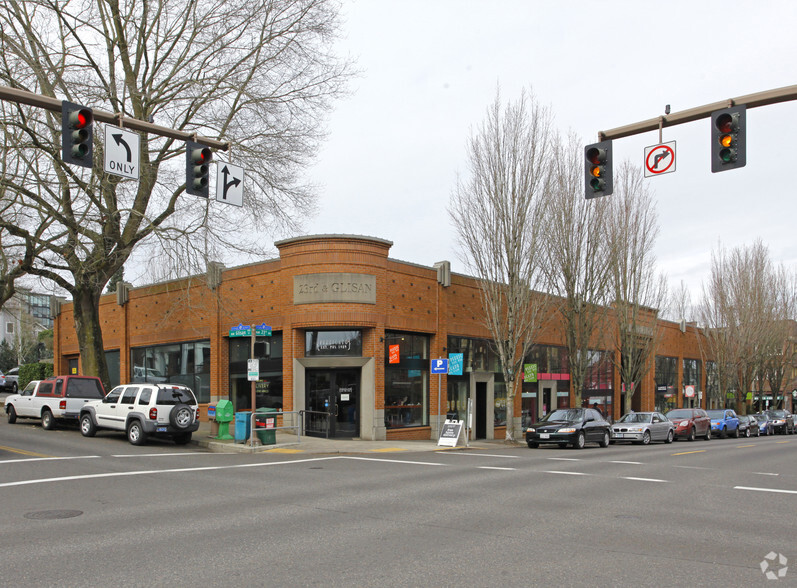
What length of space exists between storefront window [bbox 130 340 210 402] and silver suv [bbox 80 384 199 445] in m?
8.05

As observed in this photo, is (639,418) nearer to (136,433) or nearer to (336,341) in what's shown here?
(336,341)

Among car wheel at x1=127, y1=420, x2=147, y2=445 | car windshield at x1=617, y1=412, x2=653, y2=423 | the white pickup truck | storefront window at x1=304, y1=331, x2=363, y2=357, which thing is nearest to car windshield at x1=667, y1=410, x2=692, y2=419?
car windshield at x1=617, y1=412, x2=653, y2=423

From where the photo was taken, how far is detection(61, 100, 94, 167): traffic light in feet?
34.9

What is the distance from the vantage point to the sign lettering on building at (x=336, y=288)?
23953mm

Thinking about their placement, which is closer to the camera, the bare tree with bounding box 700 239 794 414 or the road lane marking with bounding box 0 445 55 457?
the road lane marking with bounding box 0 445 55 457

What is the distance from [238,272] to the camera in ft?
90.0

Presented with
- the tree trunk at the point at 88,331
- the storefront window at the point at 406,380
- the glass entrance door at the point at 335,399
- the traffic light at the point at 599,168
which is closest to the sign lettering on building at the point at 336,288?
the storefront window at the point at 406,380

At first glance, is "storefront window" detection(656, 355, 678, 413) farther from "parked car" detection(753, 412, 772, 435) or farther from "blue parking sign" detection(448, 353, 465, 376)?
"blue parking sign" detection(448, 353, 465, 376)

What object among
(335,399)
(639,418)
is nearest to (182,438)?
(335,399)

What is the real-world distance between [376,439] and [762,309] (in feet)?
108

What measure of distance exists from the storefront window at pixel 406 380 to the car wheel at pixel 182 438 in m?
6.95

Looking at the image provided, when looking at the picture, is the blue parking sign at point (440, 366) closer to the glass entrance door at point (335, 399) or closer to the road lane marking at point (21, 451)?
the glass entrance door at point (335, 399)

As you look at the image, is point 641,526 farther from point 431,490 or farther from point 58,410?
point 58,410

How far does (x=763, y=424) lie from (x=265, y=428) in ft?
114
